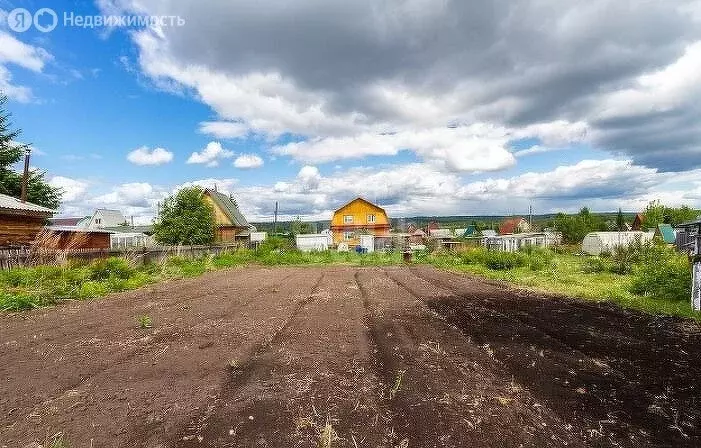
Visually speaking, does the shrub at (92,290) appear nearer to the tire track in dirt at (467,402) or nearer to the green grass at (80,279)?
the green grass at (80,279)

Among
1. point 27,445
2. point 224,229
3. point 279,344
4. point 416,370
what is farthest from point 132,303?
point 224,229

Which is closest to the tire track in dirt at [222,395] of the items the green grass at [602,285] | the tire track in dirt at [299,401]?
the tire track in dirt at [299,401]

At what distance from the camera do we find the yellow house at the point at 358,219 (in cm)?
4691

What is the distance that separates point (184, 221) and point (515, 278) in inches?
965

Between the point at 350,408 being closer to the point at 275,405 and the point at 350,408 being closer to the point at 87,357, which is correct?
the point at 275,405

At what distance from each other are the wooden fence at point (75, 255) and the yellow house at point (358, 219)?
83.0 ft

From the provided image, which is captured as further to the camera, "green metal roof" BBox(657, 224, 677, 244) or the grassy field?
"green metal roof" BBox(657, 224, 677, 244)

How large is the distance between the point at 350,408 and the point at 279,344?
2.49m

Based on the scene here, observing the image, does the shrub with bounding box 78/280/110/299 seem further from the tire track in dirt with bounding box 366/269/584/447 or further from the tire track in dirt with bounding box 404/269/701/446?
the tire track in dirt with bounding box 404/269/701/446

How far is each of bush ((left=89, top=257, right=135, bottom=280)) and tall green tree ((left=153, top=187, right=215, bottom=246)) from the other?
15486 mm

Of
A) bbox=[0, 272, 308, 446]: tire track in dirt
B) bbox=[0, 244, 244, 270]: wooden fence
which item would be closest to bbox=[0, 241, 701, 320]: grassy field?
bbox=[0, 244, 244, 270]: wooden fence

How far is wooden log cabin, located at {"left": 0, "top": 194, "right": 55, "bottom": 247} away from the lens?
49.1 feet

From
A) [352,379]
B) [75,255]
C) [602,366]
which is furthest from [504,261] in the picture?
[75,255]

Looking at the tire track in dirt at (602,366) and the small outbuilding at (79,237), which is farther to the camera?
the small outbuilding at (79,237)
